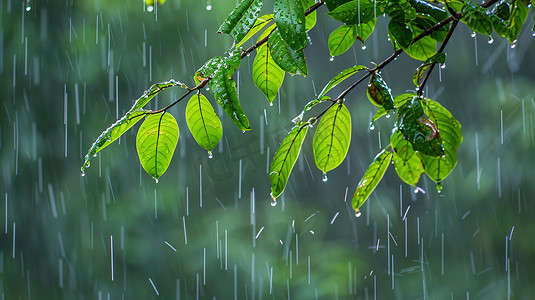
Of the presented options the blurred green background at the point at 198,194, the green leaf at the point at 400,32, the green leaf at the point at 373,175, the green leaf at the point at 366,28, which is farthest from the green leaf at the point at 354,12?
the blurred green background at the point at 198,194

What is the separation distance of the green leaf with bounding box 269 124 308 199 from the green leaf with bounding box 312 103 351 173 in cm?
3

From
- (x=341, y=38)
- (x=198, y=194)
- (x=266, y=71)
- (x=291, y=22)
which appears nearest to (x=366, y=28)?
(x=341, y=38)

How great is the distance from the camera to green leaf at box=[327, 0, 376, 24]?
0.55 m

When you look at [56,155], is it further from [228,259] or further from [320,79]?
[320,79]

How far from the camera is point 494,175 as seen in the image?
4.11 m

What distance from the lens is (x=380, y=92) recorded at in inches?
25.3

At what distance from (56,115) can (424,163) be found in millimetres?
4458

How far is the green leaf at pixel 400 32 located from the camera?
0.58 metres

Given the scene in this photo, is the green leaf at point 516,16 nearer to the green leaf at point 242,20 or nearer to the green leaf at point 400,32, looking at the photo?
the green leaf at point 400,32

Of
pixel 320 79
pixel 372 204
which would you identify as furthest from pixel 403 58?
pixel 372 204

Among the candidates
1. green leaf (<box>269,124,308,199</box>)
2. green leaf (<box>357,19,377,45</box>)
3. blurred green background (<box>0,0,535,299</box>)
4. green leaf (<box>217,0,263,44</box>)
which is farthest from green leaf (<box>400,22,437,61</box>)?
blurred green background (<box>0,0,535,299</box>)

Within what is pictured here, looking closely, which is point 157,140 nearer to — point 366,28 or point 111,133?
point 111,133

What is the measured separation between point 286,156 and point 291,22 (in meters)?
0.23

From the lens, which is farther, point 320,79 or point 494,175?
point 320,79
